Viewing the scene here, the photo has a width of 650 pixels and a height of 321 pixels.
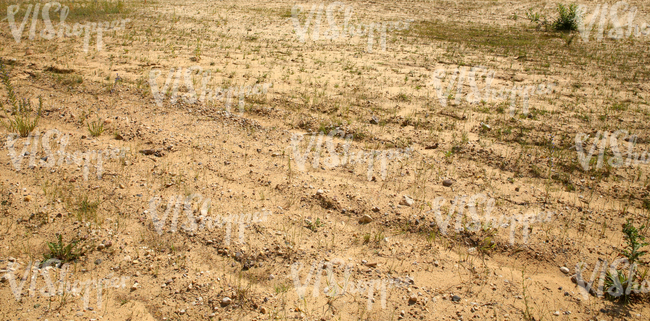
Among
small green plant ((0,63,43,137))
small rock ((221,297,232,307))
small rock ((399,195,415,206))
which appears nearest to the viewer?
small rock ((221,297,232,307))

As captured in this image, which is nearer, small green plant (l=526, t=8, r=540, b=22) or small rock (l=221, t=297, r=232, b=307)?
small rock (l=221, t=297, r=232, b=307)

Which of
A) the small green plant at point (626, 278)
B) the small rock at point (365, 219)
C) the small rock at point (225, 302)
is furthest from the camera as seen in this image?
the small rock at point (365, 219)

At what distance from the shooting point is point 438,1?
18.2 meters

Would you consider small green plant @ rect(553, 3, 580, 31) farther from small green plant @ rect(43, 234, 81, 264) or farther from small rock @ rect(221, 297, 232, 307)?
small green plant @ rect(43, 234, 81, 264)

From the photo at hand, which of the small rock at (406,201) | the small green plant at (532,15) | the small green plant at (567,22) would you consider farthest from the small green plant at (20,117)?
the small green plant at (532,15)

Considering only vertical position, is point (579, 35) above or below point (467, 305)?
above

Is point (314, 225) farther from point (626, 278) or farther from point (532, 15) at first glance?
point (532, 15)

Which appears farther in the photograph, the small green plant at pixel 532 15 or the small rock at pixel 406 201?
the small green plant at pixel 532 15

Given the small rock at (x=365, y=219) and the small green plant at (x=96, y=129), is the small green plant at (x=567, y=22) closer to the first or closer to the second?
the small rock at (x=365, y=219)

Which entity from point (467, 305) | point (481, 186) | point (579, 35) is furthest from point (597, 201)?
point (579, 35)

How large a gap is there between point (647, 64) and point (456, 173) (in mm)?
7990

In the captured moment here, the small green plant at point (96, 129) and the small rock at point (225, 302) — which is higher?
the small green plant at point (96, 129)

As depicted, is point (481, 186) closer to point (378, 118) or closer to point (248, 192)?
point (378, 118)

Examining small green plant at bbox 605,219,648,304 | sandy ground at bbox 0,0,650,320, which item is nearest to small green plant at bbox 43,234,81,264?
sandy ground at bbox 0,0,650,320
